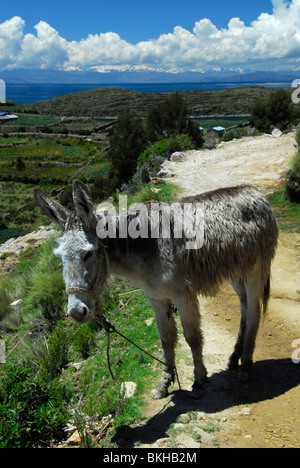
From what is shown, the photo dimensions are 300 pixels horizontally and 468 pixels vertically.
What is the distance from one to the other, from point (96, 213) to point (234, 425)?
266 cm

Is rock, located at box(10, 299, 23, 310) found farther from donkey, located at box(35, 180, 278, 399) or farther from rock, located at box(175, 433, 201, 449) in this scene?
rock, located at box(175, 433, 201, 449)

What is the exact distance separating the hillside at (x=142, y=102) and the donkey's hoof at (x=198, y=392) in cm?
8680

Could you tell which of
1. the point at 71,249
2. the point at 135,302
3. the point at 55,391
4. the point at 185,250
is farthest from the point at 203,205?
the point at 135,302

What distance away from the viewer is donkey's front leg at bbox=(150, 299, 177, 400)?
450 cm

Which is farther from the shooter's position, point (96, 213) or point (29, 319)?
point (29, 319)

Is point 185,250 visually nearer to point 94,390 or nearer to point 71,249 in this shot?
point 71,249

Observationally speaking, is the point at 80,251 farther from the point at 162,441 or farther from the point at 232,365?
the point at 232,365

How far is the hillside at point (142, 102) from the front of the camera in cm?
10238

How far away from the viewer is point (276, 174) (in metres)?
14.2

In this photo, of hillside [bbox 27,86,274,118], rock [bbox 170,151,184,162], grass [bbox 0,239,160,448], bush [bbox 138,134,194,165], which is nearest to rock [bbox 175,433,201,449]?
grass [bbox 0,239,160,448]

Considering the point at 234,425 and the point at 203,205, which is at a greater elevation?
the point at 203,205

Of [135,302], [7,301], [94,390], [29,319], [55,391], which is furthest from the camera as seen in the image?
[7,301]

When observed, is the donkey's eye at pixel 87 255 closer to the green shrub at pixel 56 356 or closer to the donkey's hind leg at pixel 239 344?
the donkey's hind leg at pixel 239 344

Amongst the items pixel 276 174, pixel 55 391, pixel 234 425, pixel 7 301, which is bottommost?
pixel 7 301
